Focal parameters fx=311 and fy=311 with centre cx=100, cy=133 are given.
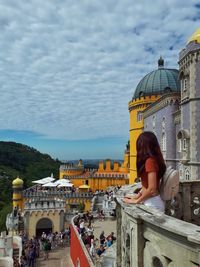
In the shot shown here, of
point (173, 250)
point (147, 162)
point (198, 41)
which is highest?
point (198, 41)

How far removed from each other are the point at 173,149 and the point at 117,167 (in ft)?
79.2

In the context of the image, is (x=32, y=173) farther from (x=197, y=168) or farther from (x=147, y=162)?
(x=147, y=162)

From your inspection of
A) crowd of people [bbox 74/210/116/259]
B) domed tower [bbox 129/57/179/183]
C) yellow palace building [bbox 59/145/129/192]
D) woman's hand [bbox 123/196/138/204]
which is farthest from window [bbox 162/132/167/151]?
yellow palace building [bbox 59/145/129/192]

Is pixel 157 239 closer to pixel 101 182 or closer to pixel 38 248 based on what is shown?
pixel 38 248

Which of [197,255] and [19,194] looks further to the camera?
[19,194]

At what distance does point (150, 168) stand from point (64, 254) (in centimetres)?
1524

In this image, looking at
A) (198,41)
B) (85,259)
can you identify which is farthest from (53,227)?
(198,41)

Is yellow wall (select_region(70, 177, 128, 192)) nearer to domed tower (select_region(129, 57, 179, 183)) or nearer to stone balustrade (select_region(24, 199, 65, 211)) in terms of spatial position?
Result: domed tower (select_region(129, 57, 179, 183))

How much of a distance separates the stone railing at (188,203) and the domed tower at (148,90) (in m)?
23.3

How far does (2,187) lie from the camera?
5700 cm

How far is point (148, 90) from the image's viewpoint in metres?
30.0

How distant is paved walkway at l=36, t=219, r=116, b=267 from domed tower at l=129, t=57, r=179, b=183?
1102 cm

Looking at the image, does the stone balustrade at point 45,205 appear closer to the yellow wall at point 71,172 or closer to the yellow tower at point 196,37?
the yellow tower at point 196,37

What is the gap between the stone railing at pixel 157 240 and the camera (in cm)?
315
